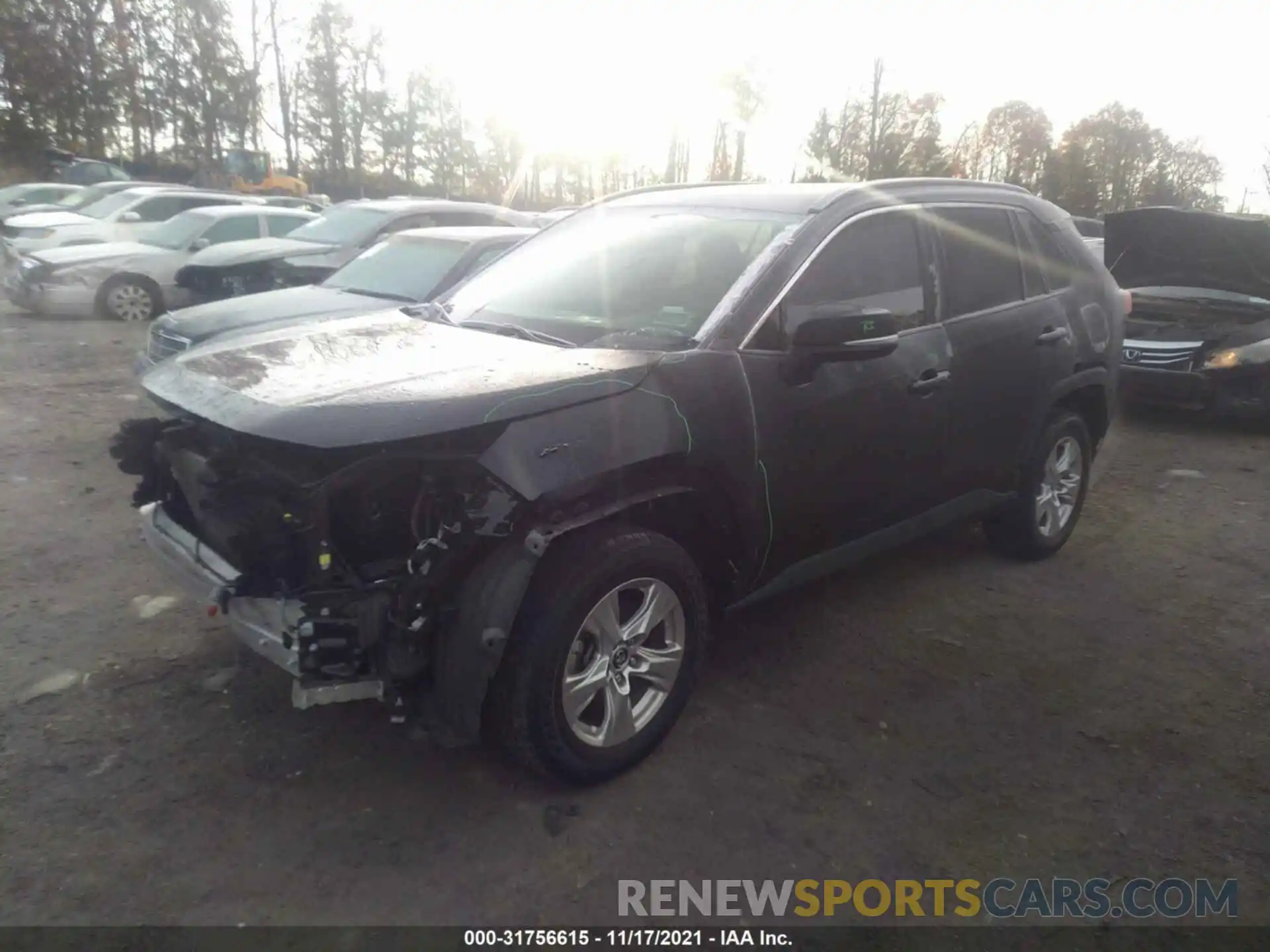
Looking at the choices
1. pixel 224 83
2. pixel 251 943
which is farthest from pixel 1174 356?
pixel 224 83

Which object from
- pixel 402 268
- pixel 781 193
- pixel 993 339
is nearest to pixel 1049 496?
pixel 993 339

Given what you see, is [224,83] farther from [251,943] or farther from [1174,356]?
[251,943]

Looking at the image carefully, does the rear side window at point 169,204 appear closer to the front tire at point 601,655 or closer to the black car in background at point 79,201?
the black car in background at point 79,201

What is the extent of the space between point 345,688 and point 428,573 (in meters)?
0.40

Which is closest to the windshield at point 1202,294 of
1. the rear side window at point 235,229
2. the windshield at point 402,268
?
the windshield at point 402,268

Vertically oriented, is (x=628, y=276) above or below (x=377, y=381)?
above

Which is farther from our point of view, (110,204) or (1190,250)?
(110,204)

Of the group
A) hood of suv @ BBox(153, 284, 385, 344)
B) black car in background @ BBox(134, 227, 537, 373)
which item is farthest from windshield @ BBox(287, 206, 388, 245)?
hood of suv @ BBox(153, 284, 385, 344)

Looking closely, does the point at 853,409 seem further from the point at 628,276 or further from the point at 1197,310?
the point at 1197,310

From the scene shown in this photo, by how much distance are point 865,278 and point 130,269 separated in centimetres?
1135

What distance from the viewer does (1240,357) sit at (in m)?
8.30

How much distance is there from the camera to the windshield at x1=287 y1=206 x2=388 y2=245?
1019 cm

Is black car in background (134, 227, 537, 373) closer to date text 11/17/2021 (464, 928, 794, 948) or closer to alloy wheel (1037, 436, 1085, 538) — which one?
alloy wheel (1037, 436, 1085, 538)

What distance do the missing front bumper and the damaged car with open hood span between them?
7.28m
